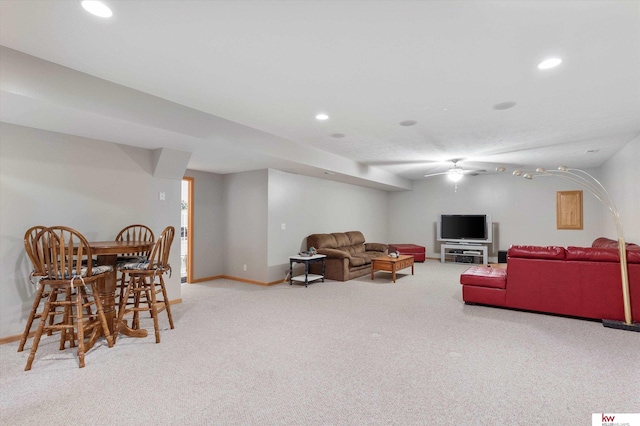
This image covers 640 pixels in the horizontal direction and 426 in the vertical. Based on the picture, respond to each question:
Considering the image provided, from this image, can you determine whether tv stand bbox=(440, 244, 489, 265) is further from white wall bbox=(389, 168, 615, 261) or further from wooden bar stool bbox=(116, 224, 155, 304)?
wooden bar stool bbox=(116, 224, 155, 304)

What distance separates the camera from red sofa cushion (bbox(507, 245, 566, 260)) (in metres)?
4.01

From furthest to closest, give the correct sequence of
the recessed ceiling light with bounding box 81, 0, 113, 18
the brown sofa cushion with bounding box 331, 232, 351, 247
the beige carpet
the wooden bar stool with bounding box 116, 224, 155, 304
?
the brown sofa cushion with bounding box 331, 232, 351, 247 < the wooden bar stool with bounding box 116, 224, 155, 304 < the beige carpet < the recessed ceiling light with bounding box 81, 0, 113, 18

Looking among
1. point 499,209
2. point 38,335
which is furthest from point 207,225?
point 499,209

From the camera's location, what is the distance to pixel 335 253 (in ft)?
21.1

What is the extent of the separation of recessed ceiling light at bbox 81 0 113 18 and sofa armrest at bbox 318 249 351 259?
5.11 m

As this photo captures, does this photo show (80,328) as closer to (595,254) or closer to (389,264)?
(389,264)

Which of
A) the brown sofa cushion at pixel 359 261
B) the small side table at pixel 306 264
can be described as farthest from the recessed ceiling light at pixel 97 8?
the brown sofa cushion at pixel 359 261

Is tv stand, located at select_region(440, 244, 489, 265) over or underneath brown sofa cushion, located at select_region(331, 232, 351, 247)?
underneath

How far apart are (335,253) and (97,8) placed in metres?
5.19

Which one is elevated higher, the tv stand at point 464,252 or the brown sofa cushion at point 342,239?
the brown sofa cushion at point 342,239

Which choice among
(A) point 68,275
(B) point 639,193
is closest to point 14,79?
(A) point 68,275

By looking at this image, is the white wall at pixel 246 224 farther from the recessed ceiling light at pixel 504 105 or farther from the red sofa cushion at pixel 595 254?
the red sofa cushion at pixel 595 254

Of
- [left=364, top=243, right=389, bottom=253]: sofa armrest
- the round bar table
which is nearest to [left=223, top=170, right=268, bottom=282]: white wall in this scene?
the round bar table

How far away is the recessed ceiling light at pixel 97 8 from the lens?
1938 mm
